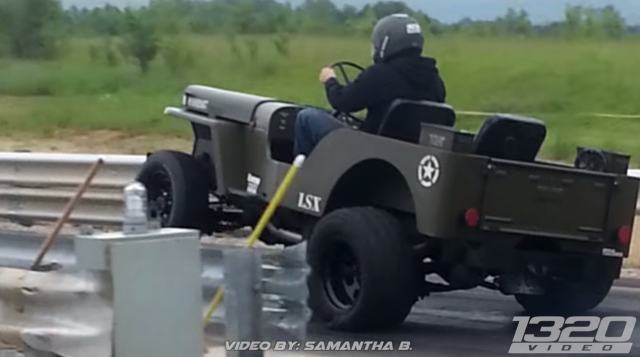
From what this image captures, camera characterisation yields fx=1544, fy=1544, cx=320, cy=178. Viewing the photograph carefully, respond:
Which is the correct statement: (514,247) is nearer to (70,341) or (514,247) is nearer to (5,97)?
(70,341)

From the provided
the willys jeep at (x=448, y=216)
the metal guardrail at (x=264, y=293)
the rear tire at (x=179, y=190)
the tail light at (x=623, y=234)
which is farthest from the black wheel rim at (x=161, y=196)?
the metal guardrail at (x=264, y=293)

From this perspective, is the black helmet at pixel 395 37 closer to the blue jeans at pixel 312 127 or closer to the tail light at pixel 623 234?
the blue jeans at pixel 312 127

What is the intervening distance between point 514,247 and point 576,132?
1324 centimetres

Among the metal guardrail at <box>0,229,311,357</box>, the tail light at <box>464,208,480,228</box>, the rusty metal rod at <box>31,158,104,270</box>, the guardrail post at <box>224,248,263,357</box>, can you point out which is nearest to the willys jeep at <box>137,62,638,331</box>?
the tail light at <box>464,208,480,228</box>

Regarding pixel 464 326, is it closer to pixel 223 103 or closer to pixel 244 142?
pixel 244 142

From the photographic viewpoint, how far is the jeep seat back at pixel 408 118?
8.68 metres

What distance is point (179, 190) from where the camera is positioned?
394 inches

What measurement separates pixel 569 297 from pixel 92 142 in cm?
1202

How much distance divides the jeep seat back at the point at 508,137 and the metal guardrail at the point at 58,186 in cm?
509

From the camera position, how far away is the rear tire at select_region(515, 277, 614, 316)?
29.5 feet

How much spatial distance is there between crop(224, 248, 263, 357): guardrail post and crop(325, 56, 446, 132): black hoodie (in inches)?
126

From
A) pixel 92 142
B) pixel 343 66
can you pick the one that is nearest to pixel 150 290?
pixel 343 66

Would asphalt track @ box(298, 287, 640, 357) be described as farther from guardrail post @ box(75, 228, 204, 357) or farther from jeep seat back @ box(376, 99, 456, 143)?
guardrail post @ box(75, 228, 204, 357)

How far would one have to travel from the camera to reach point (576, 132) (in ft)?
70.2
